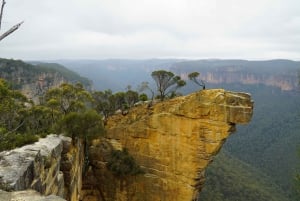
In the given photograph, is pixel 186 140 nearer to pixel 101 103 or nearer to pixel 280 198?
pixel 101 103

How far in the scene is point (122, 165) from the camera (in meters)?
32.1

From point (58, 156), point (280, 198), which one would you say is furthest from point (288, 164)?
point (58, 156)

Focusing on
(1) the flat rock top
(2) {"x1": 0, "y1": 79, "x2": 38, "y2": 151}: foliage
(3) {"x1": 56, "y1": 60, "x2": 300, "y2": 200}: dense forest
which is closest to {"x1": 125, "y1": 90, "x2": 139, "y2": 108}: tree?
(2) {"x1": 0, "y1": 79, "x2": 38, "y2": 151}: foliage

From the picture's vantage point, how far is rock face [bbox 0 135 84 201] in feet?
40.2

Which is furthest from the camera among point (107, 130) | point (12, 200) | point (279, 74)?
point (279, 74)

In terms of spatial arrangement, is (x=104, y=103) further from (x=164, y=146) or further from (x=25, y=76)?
(x=25, y=76)

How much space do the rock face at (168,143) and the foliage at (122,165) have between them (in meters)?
0.69

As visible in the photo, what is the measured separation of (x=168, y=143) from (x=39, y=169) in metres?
17.8

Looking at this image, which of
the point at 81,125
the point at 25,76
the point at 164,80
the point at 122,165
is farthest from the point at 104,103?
the point at 25,76

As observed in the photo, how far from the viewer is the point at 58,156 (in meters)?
19.4

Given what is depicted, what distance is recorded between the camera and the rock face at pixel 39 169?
12258 mm

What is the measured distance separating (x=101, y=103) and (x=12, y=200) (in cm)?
2718

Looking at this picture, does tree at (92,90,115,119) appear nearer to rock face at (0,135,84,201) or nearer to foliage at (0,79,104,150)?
foliage at (0,79,104,150)

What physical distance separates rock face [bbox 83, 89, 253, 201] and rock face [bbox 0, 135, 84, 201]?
10482 mm
